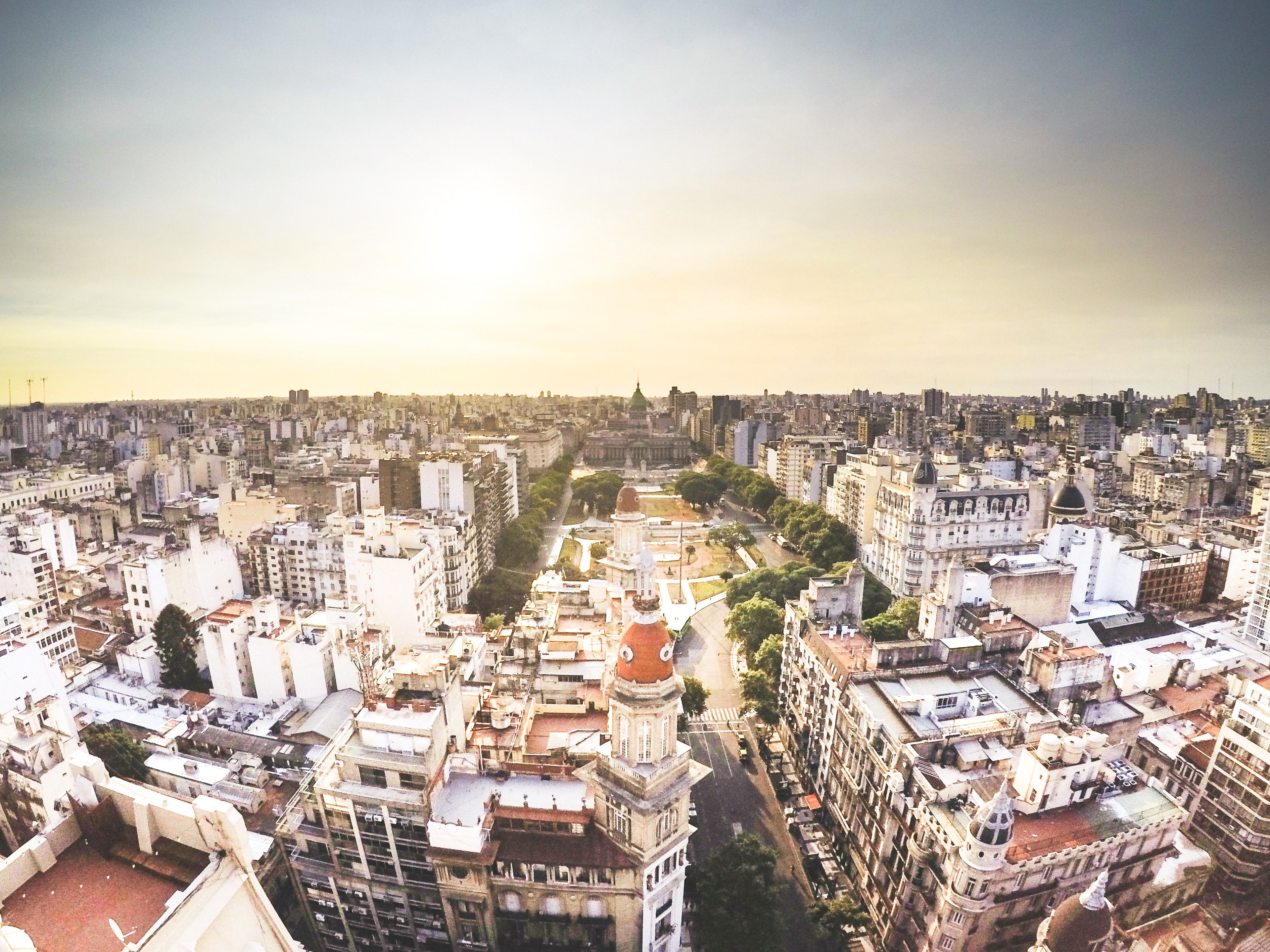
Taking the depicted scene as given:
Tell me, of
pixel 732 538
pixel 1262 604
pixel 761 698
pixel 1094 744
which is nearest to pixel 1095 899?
pixel 1094 744

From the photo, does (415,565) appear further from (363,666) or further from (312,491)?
(312,491)

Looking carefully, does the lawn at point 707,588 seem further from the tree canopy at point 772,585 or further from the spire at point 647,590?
the spire at point 647,590

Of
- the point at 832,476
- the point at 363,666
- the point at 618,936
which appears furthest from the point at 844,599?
the point at 832,476

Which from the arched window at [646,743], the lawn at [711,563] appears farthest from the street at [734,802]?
the lawn at [711,563]

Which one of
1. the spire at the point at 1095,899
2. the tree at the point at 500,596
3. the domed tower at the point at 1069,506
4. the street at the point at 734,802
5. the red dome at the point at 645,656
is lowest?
the street at the point at 734,802

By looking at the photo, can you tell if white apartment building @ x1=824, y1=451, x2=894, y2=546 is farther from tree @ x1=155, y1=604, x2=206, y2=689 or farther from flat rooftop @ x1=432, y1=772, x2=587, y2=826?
tree @ x1=155, y1=604, x2=206, y2=689

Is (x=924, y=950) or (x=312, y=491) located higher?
(x=312, y=491)

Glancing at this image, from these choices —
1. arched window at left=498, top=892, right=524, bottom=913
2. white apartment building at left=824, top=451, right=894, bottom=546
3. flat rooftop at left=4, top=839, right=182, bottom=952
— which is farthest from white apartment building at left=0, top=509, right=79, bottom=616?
white apartment building at left=824, top=451, right=894, bottom=546
